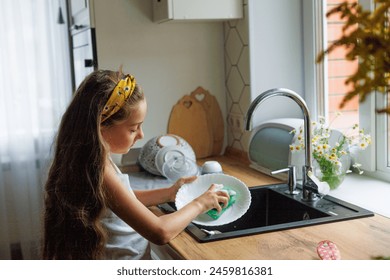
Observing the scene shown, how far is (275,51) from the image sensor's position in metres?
1.97

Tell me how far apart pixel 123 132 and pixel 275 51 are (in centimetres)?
92

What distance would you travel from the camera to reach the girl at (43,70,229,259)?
1.15 m

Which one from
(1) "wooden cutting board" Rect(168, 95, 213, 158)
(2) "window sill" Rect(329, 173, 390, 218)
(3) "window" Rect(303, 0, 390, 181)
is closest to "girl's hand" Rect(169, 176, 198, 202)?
(2) "window sill" Rect(329, 173, 390, 218)

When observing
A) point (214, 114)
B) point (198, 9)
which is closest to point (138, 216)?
point (198, 9)

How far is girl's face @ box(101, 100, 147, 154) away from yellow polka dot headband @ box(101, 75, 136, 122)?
0.04m

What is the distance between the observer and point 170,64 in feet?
6.91

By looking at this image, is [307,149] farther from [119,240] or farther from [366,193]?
[119,240]

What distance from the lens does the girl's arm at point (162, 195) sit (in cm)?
141

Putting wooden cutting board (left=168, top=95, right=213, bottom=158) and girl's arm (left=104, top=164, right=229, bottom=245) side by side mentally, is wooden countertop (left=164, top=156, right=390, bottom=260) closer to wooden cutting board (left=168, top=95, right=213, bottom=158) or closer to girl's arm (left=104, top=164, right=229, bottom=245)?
girl's arm (left=104, top=164, right=229, bottom=245)
